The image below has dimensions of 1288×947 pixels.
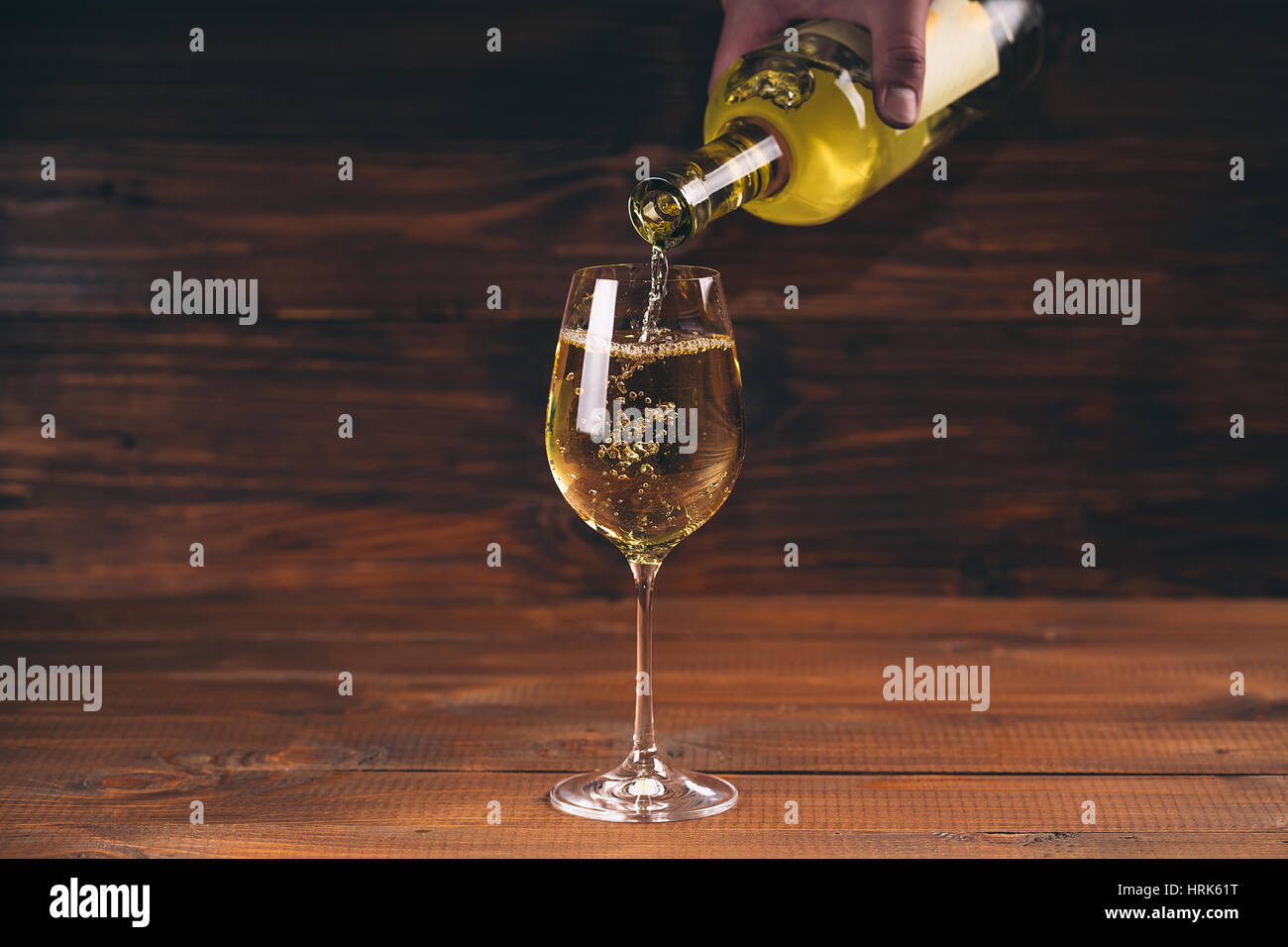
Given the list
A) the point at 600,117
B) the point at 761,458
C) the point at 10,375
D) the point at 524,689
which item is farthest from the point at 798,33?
the point at 10,375

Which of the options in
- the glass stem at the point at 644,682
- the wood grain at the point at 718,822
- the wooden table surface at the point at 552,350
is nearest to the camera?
the wood grain at the point at 718,822

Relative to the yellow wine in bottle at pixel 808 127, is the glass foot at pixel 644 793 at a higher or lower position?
lower

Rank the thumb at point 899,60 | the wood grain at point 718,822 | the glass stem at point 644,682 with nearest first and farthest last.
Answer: the wood grain at point 718,822 < the glass stem at point 644,682 < the thumb at point 899,60

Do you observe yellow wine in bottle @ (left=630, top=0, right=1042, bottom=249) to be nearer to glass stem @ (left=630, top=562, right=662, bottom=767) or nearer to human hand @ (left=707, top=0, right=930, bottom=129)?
human hand @ (left=707, top=0, right=930, bottom=129)

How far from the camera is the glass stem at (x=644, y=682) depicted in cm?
89

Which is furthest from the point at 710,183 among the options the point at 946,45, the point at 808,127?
the point at 946,45

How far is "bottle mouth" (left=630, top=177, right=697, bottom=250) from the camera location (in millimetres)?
901

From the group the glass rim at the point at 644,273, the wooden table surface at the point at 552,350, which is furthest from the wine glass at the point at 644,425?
the wooden table surface at the point at 552,350

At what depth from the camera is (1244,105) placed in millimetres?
1361

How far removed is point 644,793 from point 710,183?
0.42 metres

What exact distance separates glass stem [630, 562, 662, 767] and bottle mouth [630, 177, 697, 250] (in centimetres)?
23

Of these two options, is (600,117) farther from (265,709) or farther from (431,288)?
(265,709)

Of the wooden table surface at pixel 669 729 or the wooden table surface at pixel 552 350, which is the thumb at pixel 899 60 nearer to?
the wooden table surface at pixel 552 350

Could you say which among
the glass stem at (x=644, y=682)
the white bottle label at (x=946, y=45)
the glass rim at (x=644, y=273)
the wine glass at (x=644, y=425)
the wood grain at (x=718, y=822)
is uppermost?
the white bottle label at (x=946, y=45)
